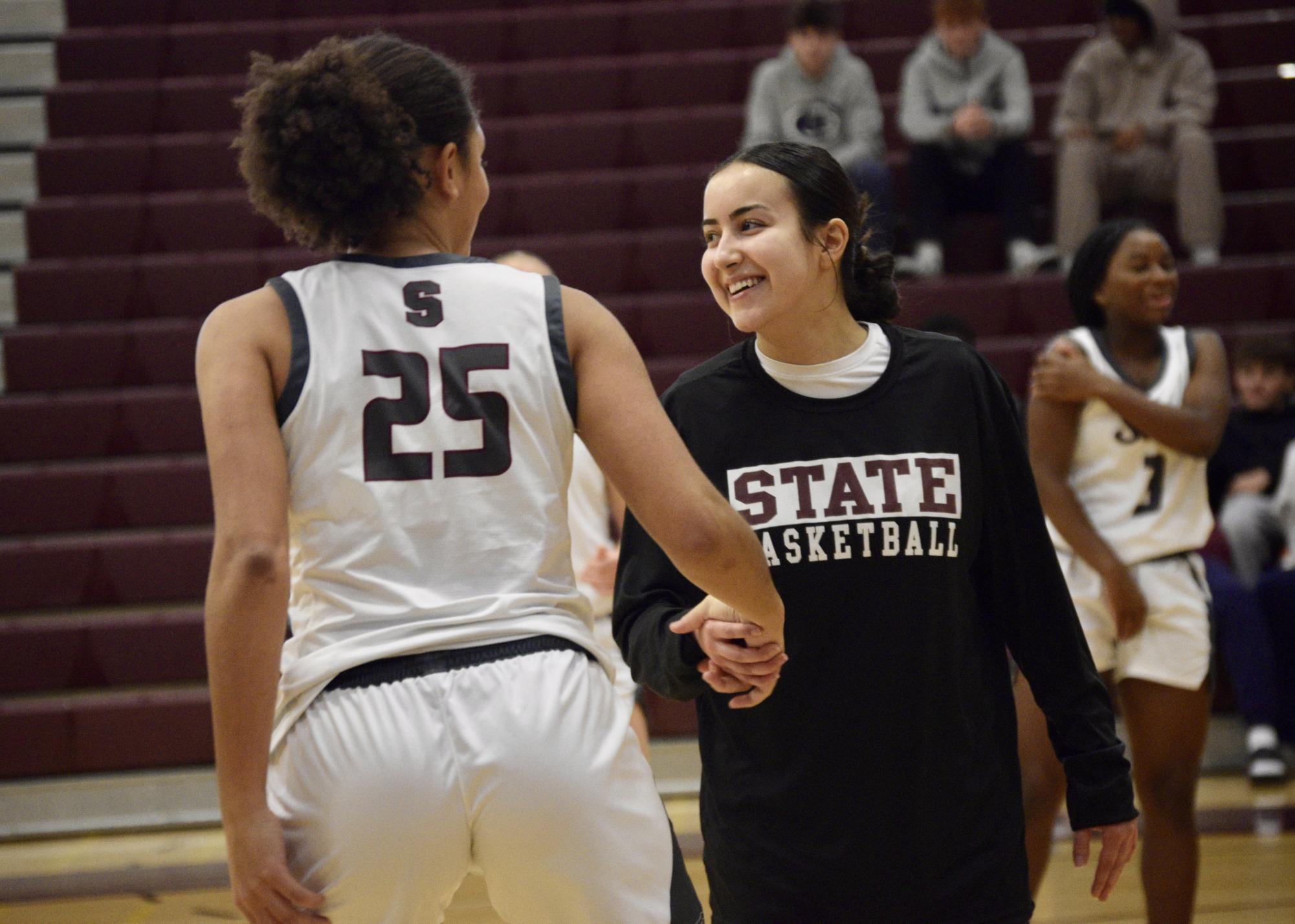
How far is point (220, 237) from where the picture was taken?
6961mm

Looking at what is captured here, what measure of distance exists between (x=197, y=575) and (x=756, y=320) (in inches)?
165

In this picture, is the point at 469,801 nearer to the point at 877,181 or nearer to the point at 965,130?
the point at 877,181

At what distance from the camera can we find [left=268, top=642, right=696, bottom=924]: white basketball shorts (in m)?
1.46

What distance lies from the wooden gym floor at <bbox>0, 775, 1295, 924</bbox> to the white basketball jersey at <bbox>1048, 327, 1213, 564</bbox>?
1.02m

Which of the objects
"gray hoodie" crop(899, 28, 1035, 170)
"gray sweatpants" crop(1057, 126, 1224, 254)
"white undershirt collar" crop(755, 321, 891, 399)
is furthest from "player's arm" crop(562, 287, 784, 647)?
"gray hoodie" crop(899, 28, 1035, 170)

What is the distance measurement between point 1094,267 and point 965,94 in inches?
137

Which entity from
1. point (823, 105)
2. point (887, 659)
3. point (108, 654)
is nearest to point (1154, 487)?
point (887, 659)

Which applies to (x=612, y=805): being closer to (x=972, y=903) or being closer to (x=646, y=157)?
(x=972, y=903)

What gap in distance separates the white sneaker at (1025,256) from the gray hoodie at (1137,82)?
1.73 ft

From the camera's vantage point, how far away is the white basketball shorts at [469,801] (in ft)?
4.78

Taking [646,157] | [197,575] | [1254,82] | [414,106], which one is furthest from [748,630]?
[1254,82]

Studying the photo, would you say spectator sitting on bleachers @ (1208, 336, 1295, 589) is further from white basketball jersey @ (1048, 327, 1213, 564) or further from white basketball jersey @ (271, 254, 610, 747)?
white basketball jersey @ (271, 254, 610, 747)

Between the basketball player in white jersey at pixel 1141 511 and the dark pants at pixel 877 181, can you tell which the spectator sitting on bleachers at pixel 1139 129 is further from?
the basketball player in white jersey at pixel 1141 511

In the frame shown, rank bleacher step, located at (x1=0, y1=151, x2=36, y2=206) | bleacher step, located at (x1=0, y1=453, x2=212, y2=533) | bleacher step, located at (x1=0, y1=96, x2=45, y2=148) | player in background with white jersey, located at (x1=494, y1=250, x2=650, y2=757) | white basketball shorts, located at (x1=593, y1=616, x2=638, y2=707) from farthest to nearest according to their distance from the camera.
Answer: bleacher step, located at (x1=0, y1=96, x2=45, y2=148), bleacher step, located at (x1=0, y1=151, x2=36, y2=206), bleacher step, located at (x1=0, y1=453, x2=212, y2=533), player in background with white jersey, located at (x1=494, y1=250, x2=650, y2=757), white basketball shorts, located at (x1=593, y1=616, x2=638, y2=707)
